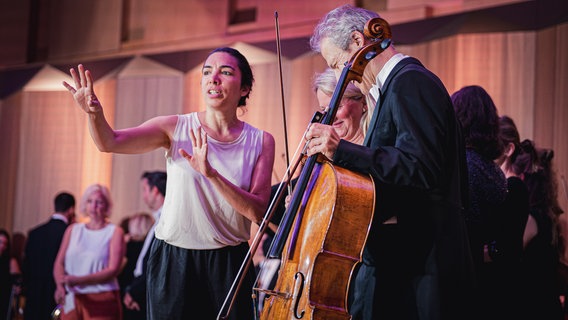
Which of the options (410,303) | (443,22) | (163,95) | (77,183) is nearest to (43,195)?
(77,183)

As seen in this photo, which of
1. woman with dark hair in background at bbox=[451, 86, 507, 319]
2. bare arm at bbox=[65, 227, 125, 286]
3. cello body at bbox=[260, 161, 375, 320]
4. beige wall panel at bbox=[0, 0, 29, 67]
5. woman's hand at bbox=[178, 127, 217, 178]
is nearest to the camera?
cello body at bbox=[260, 161, 375, 320]

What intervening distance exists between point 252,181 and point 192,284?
0.46 m

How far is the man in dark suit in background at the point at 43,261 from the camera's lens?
6793mm

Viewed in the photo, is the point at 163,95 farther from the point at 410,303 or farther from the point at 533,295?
the point at 410,303

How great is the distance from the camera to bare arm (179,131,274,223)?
106 inches

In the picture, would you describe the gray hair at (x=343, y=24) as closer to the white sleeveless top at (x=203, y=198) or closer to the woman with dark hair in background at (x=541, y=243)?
the white sleeveless top at (x=203, y=198)

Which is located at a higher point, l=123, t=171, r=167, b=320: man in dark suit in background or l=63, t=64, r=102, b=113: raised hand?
l=63, t=64, r=102, b=113: raised hand

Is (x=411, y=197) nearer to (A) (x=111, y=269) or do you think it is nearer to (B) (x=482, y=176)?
(B) (x=482, y=176)

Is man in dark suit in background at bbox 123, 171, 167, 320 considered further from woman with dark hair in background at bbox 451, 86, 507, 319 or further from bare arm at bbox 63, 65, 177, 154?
woman with dark hair in background at bbox 451, 86, 507, 319

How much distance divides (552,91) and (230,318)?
12.3ft

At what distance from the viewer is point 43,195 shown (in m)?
8.99

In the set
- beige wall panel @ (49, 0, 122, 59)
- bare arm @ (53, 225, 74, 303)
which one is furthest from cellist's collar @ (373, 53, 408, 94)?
beige wall panel @ (49, 0, 122, 59)

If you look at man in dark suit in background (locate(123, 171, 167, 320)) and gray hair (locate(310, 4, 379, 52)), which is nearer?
gray hair (locate(310, 4, 379, 52))

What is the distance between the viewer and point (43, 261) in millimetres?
6836
